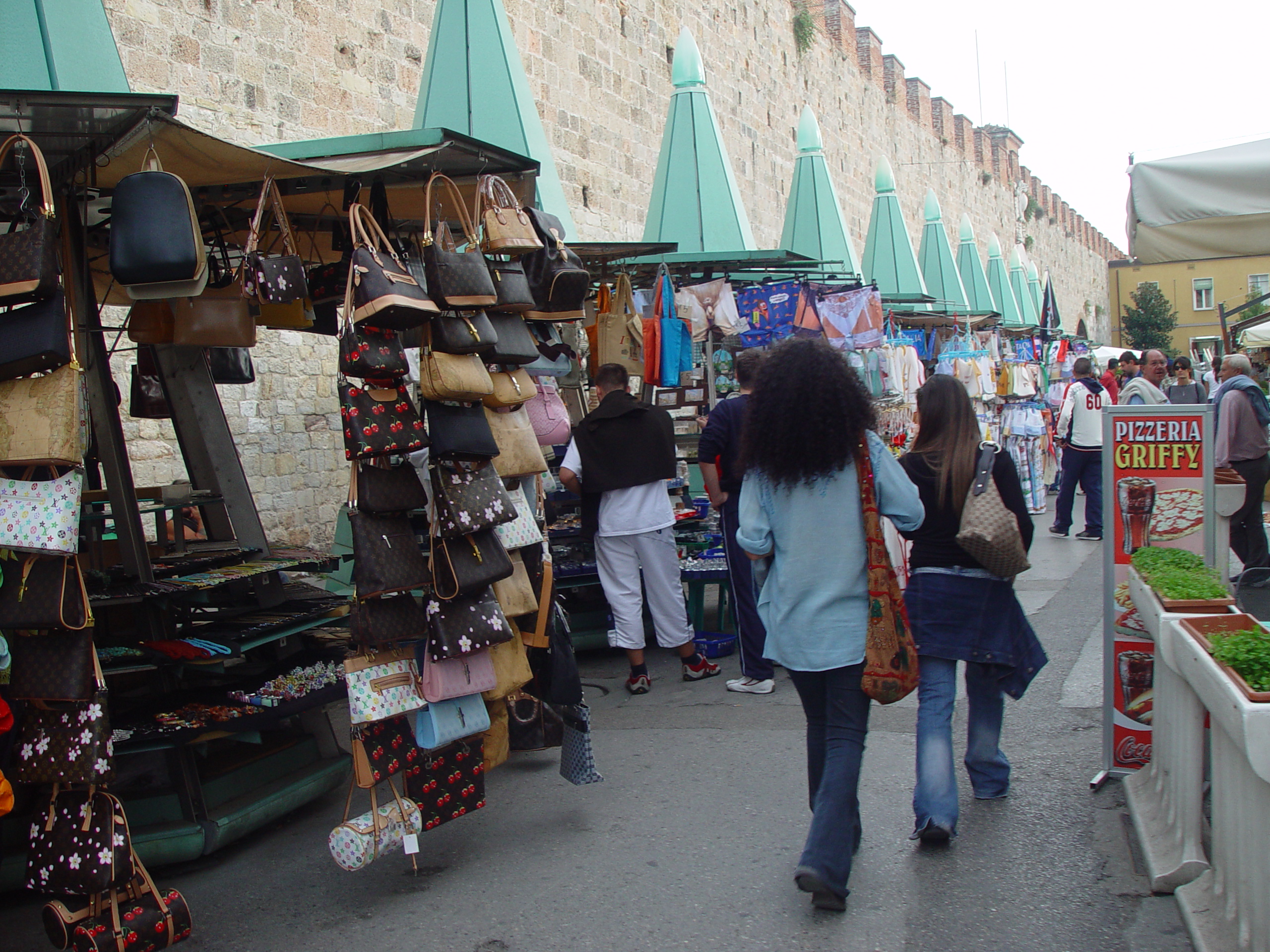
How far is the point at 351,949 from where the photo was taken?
3.27 m

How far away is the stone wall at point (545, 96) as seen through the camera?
840cm

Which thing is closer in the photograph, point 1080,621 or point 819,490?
point 819,490

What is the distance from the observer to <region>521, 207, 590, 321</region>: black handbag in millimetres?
4906

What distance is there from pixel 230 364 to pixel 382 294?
296 centimetres

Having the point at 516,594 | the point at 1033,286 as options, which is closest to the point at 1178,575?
the point at 516,594

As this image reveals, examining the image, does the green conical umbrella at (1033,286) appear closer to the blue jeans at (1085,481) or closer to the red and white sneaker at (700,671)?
the blue jeans at (1085,481)

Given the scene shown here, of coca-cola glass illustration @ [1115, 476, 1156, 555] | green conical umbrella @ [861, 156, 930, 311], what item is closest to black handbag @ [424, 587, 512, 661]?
coca-cola glass illustration @ [1115, 476, 1156, 555]

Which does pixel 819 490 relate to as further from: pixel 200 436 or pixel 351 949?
pixel 200 436

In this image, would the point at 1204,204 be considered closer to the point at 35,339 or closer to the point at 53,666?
the point at 35,339

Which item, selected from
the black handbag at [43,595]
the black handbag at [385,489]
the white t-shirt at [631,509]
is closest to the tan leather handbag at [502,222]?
the black handbag at [385,489]

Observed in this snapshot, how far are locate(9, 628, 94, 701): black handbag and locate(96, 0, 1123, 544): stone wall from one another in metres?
4.80

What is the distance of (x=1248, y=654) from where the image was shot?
2613 millimetres

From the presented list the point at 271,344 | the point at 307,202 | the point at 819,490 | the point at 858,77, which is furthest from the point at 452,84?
the point at 858,77

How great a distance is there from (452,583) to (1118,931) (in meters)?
2.30
